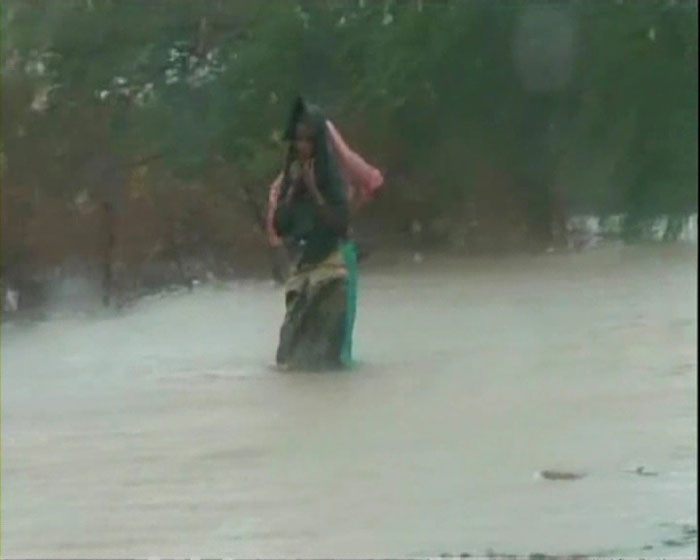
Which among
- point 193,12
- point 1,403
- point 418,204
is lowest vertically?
point 1,403

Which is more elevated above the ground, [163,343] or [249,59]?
[249,59]

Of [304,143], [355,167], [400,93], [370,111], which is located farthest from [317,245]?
[400,93]

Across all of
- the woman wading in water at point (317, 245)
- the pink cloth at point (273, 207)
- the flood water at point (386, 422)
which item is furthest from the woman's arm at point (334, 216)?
the flood water at point (386, 422)

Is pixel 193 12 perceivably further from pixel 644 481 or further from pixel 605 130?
pixel 644 481

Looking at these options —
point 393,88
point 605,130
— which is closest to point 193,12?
point 393,88

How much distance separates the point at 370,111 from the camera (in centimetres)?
1001

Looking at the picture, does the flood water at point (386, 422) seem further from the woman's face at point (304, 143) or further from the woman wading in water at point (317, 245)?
the woman's face at point (304, 143)

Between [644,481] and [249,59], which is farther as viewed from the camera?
[249,59]

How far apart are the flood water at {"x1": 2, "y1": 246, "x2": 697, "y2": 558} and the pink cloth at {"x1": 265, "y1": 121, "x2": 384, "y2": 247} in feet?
2.43

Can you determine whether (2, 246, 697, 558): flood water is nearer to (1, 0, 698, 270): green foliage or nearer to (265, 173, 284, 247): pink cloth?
(265, 173, 284, 247): pink cloth

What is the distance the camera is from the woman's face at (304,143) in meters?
10.4

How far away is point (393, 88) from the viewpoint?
935cm

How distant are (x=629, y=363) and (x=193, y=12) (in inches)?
98.3

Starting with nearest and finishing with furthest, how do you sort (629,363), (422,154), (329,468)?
(329,468) → (422,154) → (629,363)
